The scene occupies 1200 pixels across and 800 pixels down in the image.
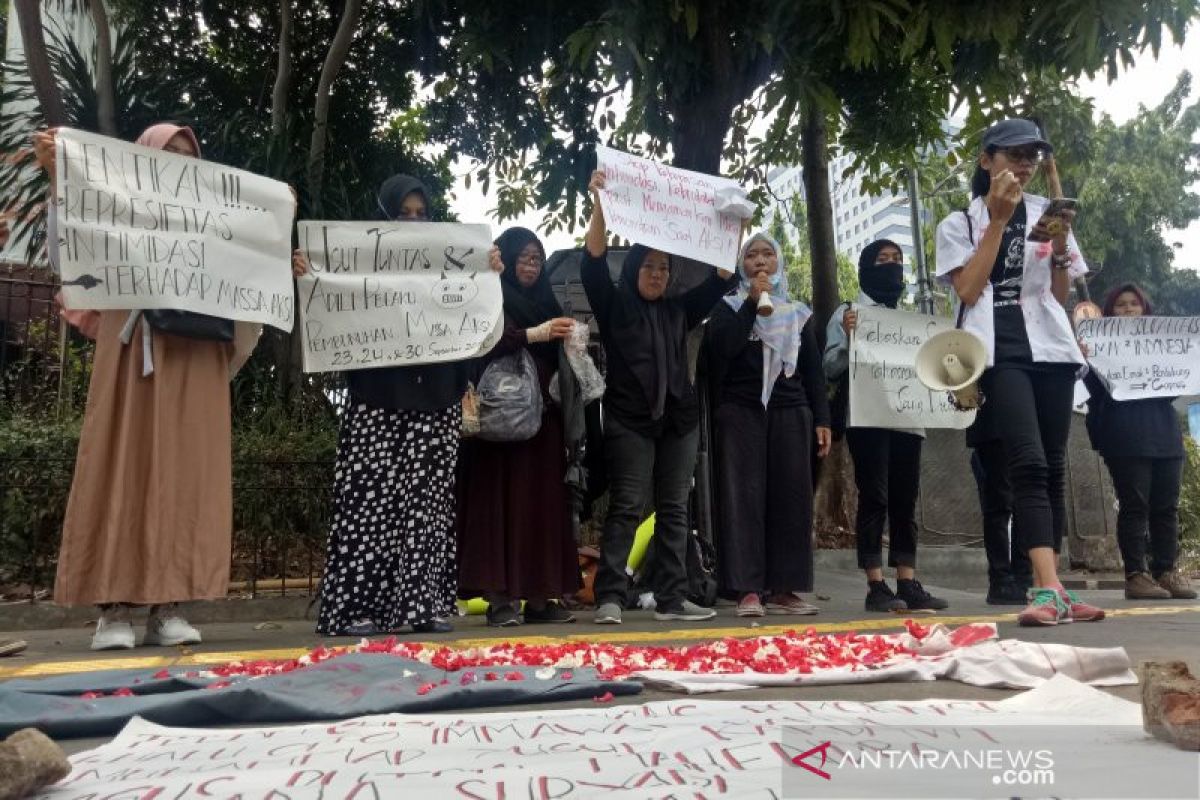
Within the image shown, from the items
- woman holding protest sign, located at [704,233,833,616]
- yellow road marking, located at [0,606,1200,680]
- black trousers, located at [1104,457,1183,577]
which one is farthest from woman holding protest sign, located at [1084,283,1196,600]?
woman holding protest sign, located at [704,233,833,616]

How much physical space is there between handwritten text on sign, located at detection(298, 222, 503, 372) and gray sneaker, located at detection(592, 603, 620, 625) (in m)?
1.32

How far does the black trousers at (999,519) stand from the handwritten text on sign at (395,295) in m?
2.37

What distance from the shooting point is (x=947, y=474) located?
10.4 meters

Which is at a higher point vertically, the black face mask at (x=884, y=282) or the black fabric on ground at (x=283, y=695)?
the black face mask at (x=884, y=282)

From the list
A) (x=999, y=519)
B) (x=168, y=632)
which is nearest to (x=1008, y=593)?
(x=999, y=519)

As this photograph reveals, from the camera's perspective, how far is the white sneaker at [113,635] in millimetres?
3848

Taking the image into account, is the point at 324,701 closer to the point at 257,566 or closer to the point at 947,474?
the point at 257,566

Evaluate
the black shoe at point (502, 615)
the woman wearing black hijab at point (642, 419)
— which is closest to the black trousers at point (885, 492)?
the woman wearing black hijab at point (642, 419)

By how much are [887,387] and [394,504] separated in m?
2.55

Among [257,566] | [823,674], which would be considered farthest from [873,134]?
[823,674]

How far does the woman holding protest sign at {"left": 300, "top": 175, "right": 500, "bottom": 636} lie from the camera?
14.3ft

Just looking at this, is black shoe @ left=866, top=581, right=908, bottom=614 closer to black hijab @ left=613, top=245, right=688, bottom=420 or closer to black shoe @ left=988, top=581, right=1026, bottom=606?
black shoe @ left=988, top=581, right=1026, bottom=606

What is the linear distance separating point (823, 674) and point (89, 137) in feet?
11.7

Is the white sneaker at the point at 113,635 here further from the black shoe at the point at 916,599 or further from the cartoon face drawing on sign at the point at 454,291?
the black shoe at the point at 916,599
